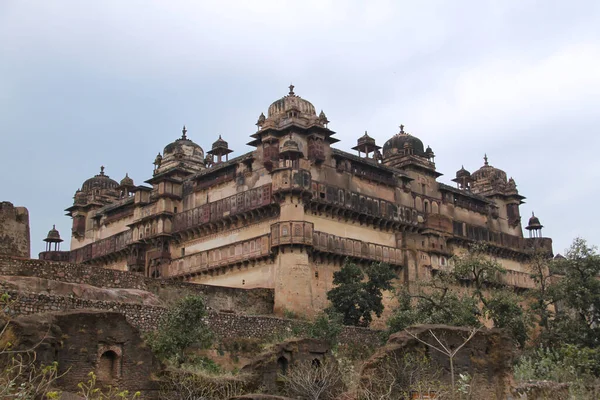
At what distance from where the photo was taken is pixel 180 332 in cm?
2569

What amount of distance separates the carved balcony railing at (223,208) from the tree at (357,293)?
6.14 meters

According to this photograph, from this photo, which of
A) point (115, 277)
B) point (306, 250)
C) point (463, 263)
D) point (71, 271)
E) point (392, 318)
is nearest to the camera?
point (71, 271)

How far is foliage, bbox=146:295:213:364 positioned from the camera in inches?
982

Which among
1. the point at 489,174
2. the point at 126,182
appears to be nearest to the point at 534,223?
the point at 489,174

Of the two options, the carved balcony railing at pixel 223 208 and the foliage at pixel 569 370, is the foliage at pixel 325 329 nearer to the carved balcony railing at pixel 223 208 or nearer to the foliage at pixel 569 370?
the foliage at pixel 569 370

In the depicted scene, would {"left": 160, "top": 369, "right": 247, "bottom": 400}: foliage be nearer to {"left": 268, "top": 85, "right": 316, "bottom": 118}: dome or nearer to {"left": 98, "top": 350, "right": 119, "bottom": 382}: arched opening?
{"left": 98, "top": 350, "right": 119, "bottom": 382}: arched opening

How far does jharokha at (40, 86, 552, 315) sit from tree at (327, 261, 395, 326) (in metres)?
1.80

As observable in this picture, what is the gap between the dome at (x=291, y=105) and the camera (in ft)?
146

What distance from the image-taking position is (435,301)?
115 ft

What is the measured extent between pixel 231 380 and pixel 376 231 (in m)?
26.4

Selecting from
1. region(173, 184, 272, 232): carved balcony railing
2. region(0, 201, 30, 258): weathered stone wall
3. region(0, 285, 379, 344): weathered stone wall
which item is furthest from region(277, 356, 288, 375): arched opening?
region(173, 184, 272, 232): carved balcony railing

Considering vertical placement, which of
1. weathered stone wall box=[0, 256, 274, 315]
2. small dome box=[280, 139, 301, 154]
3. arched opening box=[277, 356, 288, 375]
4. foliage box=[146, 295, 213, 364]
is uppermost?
small dome box=[280, 139, 301, 154]

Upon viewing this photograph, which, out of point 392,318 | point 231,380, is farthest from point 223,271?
point 231,380

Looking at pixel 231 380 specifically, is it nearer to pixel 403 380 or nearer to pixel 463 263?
pixel 403 380
